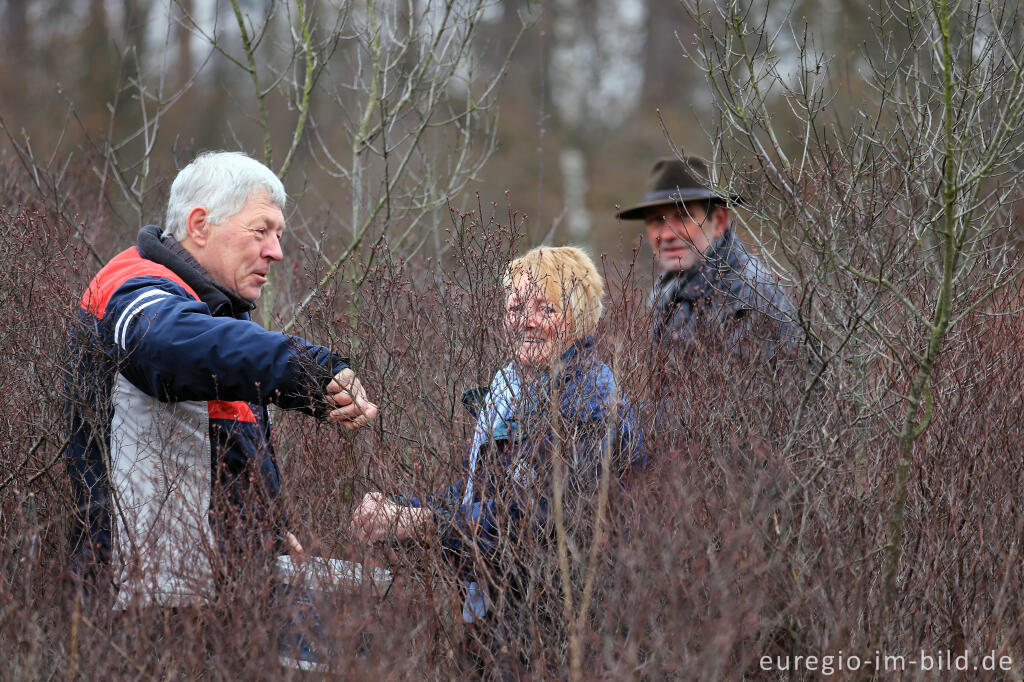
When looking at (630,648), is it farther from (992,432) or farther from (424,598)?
(992,432)

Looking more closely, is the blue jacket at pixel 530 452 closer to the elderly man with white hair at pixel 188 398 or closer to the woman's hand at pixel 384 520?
the woman's hand at pixel 384 520

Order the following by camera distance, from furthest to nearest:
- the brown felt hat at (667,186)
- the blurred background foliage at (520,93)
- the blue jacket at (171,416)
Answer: the blurred background foliage at (520,93), the brown felt hat at (667,186), the blue jacket at (171,416)

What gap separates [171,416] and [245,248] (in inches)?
21.1

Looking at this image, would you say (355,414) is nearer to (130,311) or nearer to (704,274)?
(130,311)

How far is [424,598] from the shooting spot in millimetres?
2863

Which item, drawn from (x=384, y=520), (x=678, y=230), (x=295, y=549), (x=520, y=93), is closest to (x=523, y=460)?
(x=384, y=520)

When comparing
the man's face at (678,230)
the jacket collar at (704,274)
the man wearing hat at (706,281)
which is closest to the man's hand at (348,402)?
the man wearing hat at (706,281)

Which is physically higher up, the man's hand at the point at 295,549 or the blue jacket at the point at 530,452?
the blue jacket at the point at 530,452

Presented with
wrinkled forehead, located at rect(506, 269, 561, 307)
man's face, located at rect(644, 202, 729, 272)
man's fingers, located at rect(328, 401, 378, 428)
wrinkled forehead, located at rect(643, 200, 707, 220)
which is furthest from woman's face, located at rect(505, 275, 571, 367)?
wrinkled forehead, located at rect(643, 200, 707, 220)

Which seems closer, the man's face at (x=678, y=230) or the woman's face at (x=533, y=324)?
the woman's face at (x=533, y=324)

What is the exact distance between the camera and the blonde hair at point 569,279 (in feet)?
10.3

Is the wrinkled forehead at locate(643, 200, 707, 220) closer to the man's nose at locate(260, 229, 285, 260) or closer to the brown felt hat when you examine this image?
the brown felt hat

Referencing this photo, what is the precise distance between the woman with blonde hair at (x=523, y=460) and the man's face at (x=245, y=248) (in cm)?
72

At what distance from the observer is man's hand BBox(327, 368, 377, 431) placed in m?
2.75
